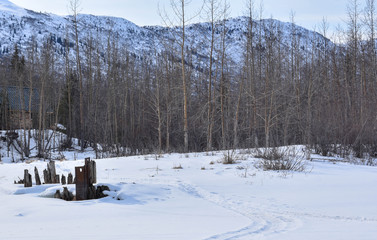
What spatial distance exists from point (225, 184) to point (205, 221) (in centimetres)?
322

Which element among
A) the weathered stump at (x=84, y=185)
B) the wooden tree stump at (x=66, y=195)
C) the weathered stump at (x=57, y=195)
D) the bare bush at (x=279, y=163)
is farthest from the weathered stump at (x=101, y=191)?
the bare bush at (x=279, y=163)

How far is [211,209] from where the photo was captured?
5117mm

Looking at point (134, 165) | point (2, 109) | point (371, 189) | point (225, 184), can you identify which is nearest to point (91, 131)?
point (2, 109)

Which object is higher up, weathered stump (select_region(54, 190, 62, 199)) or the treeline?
the treeline

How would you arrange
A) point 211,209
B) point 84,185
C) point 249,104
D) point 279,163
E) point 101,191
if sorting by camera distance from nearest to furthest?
1. point 211,209
2. point 84,185
3. point 101,191
4. point 279,163
5. point 249,104

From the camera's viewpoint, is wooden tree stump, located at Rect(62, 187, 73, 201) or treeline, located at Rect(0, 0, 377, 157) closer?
wooden tree stump, located at Rect(62, 187, 73, 201)

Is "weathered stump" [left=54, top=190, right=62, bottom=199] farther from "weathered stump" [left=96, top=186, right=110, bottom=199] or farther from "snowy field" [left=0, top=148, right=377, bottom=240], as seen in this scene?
"weathered stump" [left=96, top=186, right=110, bottom=199]

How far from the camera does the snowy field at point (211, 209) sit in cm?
367

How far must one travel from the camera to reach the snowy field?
3674mm

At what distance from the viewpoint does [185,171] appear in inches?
368

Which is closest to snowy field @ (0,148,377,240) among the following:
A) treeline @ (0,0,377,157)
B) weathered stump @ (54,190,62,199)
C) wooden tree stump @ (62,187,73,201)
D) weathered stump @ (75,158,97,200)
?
weathered stump @ (54,190,62,199)

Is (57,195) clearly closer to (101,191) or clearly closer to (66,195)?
(66,195)

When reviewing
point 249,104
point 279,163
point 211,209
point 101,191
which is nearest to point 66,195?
point 101,191

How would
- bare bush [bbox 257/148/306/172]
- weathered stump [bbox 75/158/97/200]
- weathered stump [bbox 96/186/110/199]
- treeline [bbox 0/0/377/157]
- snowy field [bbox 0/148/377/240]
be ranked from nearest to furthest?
1. snowy field [bbox 0/148/377/240]
2. weathered stump [bbox 75/158/97/200]
3. weathered stump [bbox 96/186/110/199]
4. bare bush [bbox 257/148/306/172]
5. treeline [bbox 0/0/377/157]
